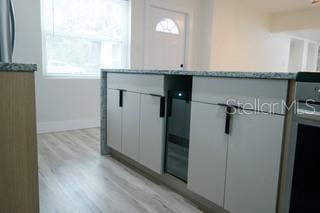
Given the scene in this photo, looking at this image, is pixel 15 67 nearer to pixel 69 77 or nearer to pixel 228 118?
pixel 228 118

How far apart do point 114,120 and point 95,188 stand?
0.77 metres

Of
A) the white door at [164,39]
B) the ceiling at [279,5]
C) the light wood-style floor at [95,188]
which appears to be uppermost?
the ceiling at [279,5]

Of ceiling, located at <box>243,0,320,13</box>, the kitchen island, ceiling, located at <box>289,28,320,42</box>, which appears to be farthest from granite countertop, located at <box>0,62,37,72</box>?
ceiling, located at <box>289,28,320,42</box>

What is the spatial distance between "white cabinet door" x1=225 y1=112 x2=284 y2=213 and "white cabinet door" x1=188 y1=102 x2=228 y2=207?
59mm


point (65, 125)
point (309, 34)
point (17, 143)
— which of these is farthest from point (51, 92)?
point (309, 34)

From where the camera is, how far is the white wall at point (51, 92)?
3.36 metres

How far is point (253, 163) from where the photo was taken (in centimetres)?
134

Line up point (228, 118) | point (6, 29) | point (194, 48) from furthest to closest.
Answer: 1. point (194, 48)
2. point (228, 118)
3. point (6, 29)

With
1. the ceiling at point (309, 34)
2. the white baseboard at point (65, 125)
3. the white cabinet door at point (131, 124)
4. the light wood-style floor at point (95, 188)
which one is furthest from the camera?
the ceiling at point (309, 34)

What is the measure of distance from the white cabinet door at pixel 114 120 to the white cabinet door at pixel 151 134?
38cm

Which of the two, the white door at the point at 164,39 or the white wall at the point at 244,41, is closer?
the white door at the point at 164,39

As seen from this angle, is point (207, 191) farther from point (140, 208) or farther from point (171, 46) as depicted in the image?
point (171, 46)

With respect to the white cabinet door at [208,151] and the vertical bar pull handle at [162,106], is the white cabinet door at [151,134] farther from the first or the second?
the white cabinet door at [208,151]

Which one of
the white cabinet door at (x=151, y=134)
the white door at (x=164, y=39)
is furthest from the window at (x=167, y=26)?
the white cabinet door at (x=151, y=134)
